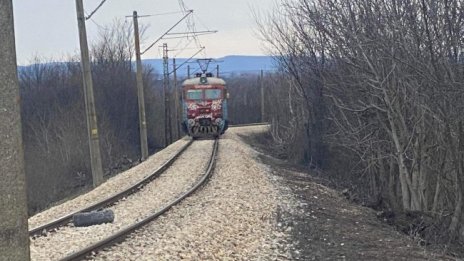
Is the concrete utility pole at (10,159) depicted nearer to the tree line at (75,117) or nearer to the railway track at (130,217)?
the railway track at (130,217)

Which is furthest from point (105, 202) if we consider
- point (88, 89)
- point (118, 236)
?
point (88, 89)

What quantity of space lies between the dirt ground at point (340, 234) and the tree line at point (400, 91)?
6.59 feet

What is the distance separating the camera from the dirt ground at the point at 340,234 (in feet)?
26.7

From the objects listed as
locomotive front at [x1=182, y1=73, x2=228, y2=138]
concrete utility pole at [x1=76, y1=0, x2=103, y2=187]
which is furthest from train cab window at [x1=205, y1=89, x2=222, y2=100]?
concrete utility pole at [x1=76, y1=0, x2=103, y2=187]

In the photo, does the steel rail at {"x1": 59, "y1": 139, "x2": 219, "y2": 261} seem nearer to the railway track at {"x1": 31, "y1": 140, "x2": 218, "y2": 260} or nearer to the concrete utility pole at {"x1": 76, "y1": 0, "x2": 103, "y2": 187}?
the railway track at {"x1": 31, "y1": 140, "x2": 218, "y2": 260}

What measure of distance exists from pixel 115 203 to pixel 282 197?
12.1 ft

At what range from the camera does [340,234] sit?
9.56m

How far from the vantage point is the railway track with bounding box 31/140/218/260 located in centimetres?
804

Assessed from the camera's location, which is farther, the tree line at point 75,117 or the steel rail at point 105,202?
the tree line at point 75,117

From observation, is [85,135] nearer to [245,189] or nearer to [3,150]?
[245,189]

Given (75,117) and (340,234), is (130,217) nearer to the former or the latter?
(340,234)

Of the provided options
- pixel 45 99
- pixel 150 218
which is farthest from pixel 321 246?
pixel 45 99

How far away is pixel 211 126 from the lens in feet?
109

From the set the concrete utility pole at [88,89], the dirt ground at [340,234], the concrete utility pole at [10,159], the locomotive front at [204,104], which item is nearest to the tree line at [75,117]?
the locomotive front at [204,104]
